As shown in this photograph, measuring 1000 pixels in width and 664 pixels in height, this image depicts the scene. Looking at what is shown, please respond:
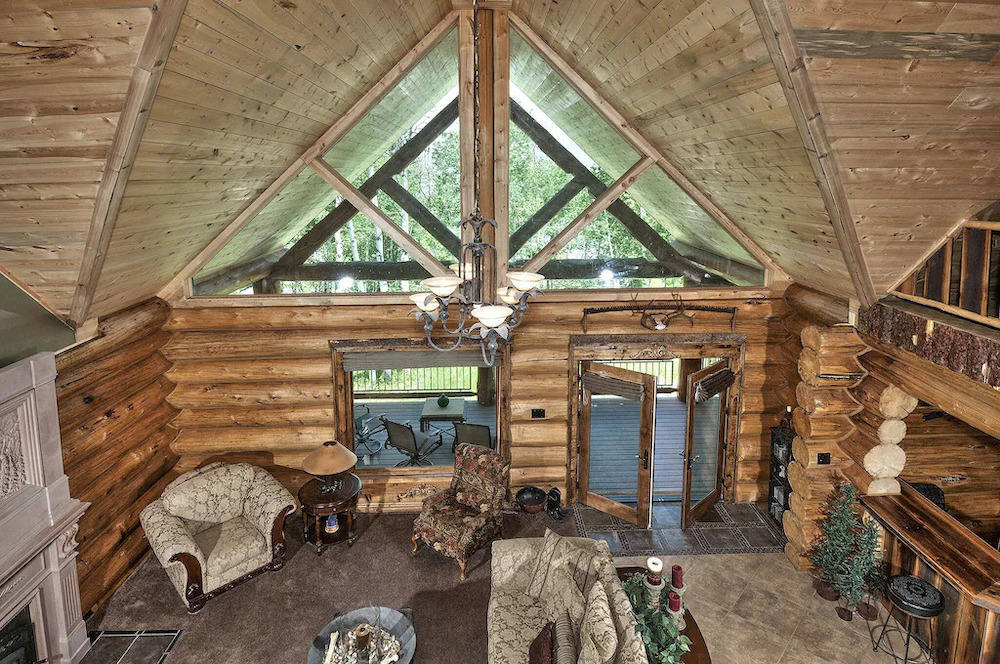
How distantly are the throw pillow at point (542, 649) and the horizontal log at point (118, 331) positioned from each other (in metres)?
4.66

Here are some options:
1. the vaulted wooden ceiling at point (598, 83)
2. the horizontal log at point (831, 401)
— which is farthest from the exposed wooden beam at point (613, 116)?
the horizontal log at point (831, 401)

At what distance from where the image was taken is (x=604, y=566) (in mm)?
5445

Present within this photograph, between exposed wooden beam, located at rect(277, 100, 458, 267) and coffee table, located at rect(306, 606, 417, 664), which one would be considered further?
exposed wooden beam, located at rect(277, 100, 458, 267)

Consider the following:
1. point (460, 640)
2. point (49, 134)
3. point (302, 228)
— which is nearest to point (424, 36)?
point (302, 228)

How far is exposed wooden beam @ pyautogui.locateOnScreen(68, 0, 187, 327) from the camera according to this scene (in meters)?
3.20

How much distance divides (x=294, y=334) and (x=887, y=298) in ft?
20.6

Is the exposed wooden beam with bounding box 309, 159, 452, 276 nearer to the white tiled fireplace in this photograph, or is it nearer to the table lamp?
the table lamp

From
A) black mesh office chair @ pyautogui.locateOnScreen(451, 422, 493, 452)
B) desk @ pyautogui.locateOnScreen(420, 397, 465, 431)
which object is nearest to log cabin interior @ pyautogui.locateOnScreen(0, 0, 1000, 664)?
black mesh office chair @ pyautogui.locateOnScreen(451, 422, 493, 452)

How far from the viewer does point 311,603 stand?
21.4 feet

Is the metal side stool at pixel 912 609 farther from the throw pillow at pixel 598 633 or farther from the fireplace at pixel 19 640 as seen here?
the fireplace at pixel 19 640

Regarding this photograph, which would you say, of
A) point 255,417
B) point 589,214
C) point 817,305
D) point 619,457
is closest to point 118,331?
point 255,417

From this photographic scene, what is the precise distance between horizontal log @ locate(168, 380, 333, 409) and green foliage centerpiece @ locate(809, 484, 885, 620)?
570 cm

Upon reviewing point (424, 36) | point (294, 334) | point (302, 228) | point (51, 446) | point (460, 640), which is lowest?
point (460, 640)

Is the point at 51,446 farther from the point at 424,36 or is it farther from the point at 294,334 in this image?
the point at 424,36
